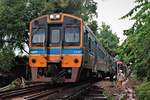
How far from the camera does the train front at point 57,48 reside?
16.8 metres

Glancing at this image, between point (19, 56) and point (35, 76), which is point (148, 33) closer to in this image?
point (35, 76)

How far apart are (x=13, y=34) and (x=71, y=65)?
13.4 metres

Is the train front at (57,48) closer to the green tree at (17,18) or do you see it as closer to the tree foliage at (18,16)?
the green tree at (17,18)

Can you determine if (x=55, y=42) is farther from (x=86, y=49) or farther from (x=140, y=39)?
(x=140, y=39)

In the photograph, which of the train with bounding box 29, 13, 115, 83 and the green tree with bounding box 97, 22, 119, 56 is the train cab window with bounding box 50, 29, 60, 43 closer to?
the train with bounding box 29, 13, 115, 83

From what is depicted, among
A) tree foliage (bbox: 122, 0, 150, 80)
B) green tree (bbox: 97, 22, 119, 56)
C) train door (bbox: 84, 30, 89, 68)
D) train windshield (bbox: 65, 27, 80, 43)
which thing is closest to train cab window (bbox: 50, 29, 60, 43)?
train windshield (bbox: 65, 27, 80, 43)

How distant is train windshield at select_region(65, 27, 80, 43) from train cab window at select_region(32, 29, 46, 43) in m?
0.89

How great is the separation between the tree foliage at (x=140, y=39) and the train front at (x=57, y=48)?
3.01 meters

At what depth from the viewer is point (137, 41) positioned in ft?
39.9

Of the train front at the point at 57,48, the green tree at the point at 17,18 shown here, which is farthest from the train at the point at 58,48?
the green tree at the point at 17,18

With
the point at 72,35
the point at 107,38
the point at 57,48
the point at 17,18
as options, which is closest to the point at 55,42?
the point at 57,48

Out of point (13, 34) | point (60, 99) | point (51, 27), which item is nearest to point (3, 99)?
point (60, 99)

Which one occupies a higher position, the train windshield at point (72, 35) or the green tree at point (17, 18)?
the green tree at point (17, 18)

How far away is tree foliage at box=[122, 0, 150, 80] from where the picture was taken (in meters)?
11.3
